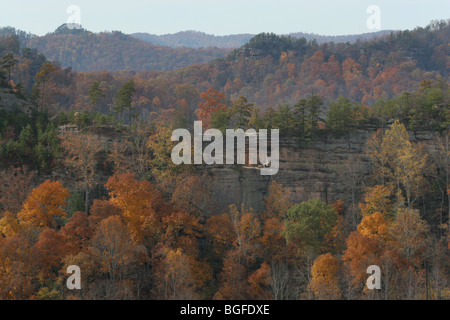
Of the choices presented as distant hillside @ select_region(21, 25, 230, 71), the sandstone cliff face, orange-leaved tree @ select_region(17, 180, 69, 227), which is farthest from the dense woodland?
distant hillside @ select_region(21, 25, 230, 71)

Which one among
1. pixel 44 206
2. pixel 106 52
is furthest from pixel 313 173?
pixel 106 52

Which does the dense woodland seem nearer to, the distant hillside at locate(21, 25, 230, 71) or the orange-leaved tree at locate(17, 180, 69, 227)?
the orange-leaved tree at locate(17, 180, 69, 227)

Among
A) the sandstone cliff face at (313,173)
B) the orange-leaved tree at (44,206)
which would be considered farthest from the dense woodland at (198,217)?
the sandstone cliff face at (313,173)

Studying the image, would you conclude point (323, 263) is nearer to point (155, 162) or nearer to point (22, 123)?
point (155, 162)

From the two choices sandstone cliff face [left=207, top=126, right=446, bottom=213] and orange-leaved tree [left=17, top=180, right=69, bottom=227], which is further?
sandstone cliff face [left=207, top=126, right=446, bottom=213]

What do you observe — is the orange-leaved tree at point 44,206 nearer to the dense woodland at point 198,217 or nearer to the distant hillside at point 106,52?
the dense woodland at point 198,217
